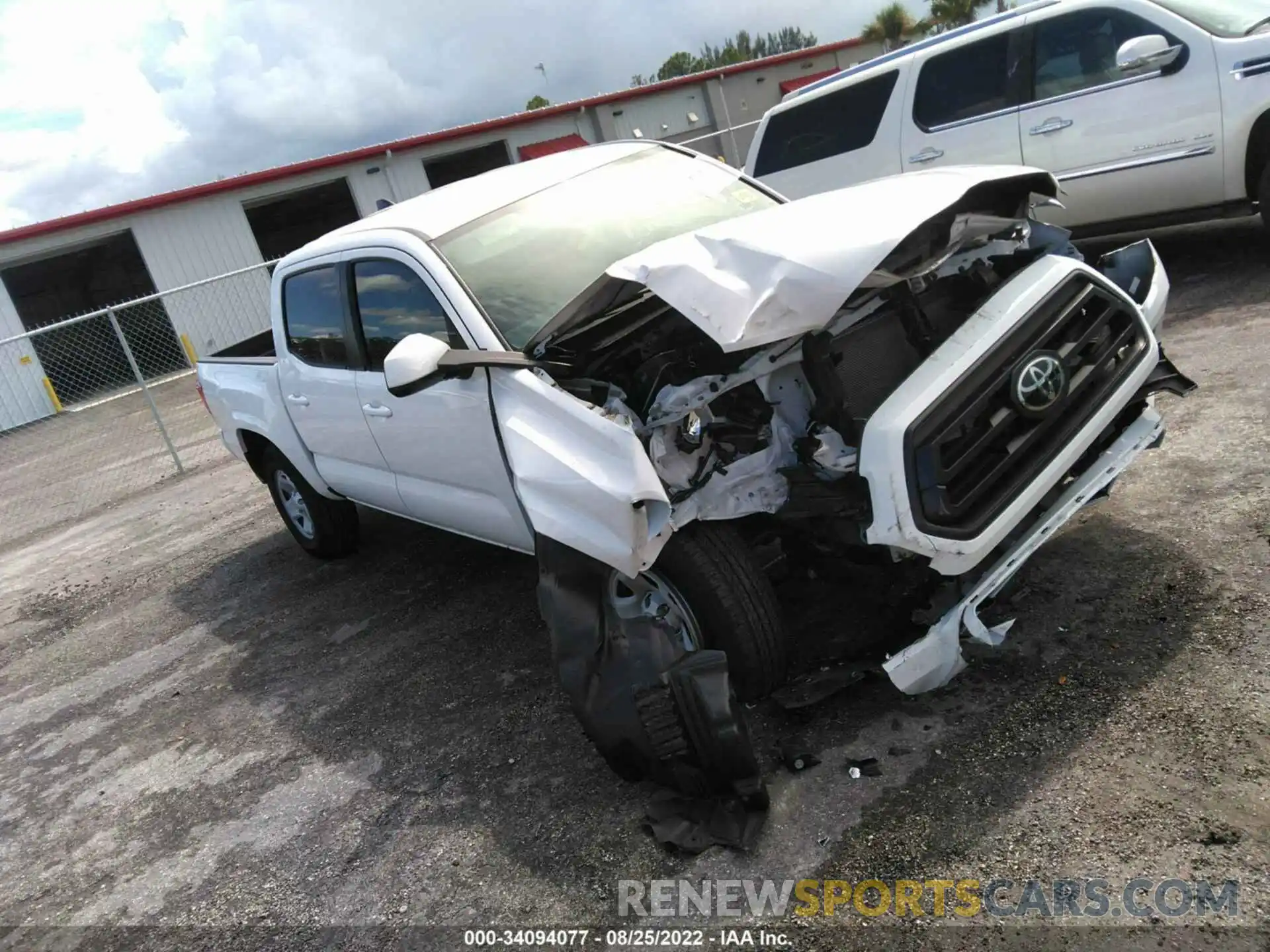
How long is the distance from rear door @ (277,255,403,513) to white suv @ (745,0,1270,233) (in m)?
4.36

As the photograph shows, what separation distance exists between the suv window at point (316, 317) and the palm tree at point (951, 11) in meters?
53.9

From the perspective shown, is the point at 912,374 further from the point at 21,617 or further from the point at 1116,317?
the point at 21,617

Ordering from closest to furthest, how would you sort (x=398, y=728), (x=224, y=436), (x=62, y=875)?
(x=62, y=875) → (x=398, y=728) → (x=224, y=436)

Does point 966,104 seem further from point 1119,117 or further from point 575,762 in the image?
point 575,762

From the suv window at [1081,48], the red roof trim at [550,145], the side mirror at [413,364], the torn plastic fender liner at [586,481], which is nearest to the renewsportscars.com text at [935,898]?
the torn plastic fender liner at [586,481]

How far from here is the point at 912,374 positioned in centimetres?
292

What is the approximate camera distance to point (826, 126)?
27.0 feet

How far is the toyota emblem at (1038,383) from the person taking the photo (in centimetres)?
291

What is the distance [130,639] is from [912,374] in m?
5.13

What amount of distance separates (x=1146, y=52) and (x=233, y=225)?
67.9ft

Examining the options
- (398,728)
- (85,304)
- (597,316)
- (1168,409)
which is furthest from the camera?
(85,304)

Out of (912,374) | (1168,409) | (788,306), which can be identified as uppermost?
(788,306)

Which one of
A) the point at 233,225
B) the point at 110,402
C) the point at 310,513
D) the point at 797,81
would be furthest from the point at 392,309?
the point at 797,81

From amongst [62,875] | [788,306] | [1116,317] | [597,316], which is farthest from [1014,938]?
[62,875]
